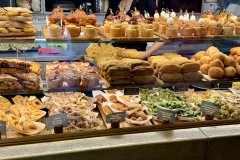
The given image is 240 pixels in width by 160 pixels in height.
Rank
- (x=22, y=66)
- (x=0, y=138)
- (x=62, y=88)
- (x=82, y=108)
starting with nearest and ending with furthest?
(x=0, y=138)
(x=62, y=88)
(x=22, y=66)
(x=82, y=108)

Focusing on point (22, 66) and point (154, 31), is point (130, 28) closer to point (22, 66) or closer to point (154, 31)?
point (154, 31)

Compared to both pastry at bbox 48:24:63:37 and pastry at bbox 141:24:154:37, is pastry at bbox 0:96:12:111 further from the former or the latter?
pastry at bbox 141:24:154:37

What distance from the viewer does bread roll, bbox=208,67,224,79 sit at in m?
2.61

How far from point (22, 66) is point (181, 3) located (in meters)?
4.42

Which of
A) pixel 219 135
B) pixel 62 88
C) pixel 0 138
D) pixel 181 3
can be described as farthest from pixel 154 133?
pixel 181 3

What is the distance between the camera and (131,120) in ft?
8.51

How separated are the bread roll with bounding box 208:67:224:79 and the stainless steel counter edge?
49 cm

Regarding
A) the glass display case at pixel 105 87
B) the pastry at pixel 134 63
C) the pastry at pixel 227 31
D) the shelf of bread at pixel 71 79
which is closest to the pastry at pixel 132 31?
the glass display case at pixel 105 87

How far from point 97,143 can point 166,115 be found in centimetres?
64

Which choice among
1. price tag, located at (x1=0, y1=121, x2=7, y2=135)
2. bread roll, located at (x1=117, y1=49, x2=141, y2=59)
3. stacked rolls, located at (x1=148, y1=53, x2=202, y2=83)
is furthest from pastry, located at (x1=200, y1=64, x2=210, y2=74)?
price tag, located at (x1=0, y1=121, x2=7, y2=135)

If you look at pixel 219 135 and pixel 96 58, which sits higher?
pixel 96 58

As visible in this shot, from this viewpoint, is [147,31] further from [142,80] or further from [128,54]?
[142,80]

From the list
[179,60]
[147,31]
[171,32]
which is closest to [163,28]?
[171,32]


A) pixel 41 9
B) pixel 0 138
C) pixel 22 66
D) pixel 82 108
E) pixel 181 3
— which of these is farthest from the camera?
pixel 181 3
